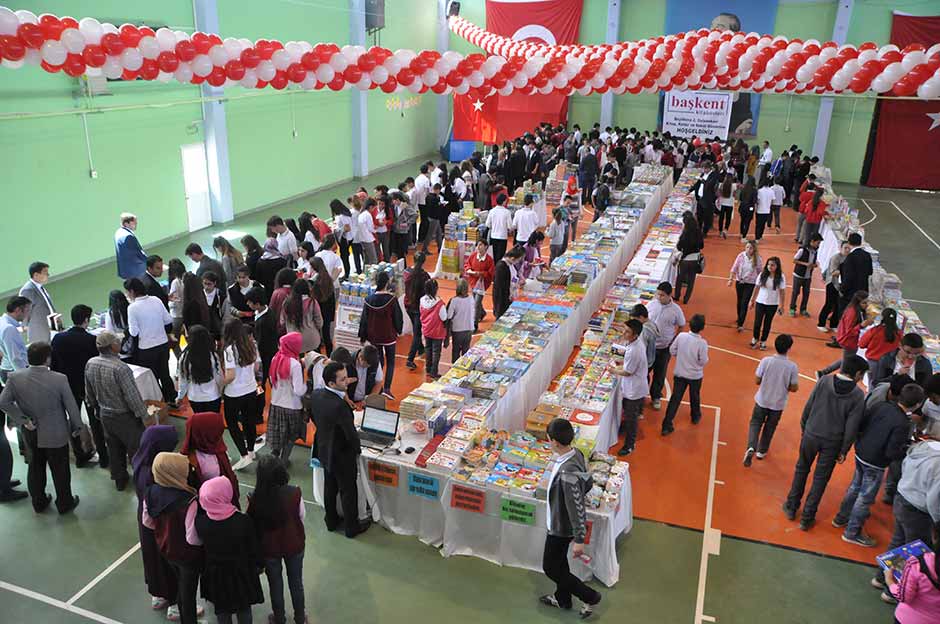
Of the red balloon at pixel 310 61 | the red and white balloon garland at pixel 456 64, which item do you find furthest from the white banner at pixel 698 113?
the red balloon at pixel 310 61

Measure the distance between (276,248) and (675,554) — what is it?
21.5 ft

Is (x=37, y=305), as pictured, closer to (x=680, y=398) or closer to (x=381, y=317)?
(x=381, y=317)

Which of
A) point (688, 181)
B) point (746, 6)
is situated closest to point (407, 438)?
point (688, 181)

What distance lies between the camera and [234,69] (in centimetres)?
938

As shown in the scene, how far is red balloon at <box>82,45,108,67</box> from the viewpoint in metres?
7.91

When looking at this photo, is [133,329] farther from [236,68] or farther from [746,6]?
[746,6]

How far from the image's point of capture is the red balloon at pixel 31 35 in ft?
23.8

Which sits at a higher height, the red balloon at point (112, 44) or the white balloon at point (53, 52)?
the red balloon at point (112, 44)

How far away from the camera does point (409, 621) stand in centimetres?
519

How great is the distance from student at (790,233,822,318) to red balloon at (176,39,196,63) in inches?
363

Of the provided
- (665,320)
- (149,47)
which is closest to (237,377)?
(149,47)

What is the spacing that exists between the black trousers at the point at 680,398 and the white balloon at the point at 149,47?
24.4ft

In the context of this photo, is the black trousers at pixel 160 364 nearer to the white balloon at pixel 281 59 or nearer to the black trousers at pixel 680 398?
the white balloon at pixel 281 59

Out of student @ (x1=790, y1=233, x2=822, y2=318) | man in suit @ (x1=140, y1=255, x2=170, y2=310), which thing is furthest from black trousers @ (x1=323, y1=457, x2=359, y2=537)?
student @ (x1=790, y1=233, x2=822, y2=318)
